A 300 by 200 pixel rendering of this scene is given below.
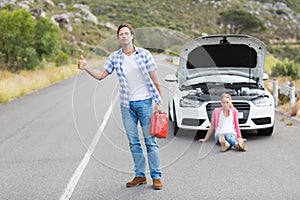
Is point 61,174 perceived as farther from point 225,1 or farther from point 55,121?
point 225,1

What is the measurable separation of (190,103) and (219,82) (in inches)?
49.7

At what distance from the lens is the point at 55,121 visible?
44.4 feet

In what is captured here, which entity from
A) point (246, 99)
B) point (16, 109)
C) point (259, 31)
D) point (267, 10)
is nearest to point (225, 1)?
point (267, 10)

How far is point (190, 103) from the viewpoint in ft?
33.7

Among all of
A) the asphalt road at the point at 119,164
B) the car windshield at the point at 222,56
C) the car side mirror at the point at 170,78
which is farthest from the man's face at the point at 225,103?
the car windshield at the point at 222,56

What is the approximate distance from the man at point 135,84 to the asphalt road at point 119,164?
550 millimetres

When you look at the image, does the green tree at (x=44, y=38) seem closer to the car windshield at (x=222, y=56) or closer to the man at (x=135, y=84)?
the car windshield at (x=222, y=56)

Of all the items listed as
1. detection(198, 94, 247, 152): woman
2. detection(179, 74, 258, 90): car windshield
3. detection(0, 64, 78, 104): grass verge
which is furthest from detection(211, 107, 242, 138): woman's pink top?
detection(0, 64, 78, 104): grass verge

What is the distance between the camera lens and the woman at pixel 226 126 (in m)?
9.23

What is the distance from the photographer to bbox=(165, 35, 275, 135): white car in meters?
10.2

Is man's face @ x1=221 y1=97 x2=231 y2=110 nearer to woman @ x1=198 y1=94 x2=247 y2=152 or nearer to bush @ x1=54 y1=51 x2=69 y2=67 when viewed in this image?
woman @ x1=198 y1=94 x2=247 y2=152

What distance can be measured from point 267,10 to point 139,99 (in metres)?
75.3

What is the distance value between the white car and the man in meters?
3.46

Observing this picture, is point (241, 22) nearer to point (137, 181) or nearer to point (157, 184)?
point (137, 181)
